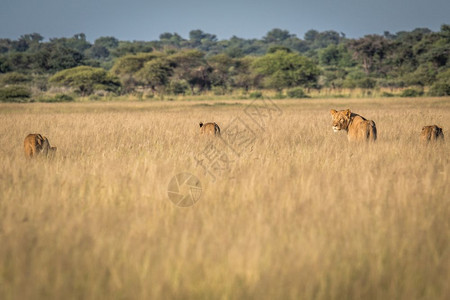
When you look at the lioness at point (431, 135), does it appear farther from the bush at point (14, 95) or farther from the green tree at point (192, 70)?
the green tree at point (192, 70)

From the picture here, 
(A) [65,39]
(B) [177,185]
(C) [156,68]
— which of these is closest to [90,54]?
(A) [65,39]

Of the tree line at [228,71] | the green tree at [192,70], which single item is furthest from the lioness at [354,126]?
the green tree at [192,70]

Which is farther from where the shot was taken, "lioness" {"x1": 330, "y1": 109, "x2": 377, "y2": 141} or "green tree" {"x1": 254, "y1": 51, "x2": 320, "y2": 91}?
"green tree" {"x1": 254, "y1": 51, "x2": 320, "y2": 91}

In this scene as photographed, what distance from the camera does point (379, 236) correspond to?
11.7ft

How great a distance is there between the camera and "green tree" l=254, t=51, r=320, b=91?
60344mm

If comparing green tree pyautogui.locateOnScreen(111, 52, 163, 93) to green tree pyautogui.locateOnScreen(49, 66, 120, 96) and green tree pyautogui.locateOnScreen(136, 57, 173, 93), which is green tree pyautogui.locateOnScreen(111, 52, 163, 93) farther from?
green tree pyautogui.locateOnScreen(49, 66, 120, 96)

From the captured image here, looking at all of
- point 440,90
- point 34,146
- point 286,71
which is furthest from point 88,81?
point 34,146

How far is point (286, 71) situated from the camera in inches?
2499

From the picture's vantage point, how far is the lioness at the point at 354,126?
877cm

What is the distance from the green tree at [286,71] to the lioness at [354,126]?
51.5 meters

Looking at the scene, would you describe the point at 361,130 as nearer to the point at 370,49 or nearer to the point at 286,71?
the point at 286,71

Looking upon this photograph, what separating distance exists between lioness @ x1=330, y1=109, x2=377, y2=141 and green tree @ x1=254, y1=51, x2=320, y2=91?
5150 centimetres

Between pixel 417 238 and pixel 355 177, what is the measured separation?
7.22ft

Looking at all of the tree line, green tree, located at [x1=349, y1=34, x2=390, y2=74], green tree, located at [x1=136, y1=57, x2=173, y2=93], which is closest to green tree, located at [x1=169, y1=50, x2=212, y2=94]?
the tree line
